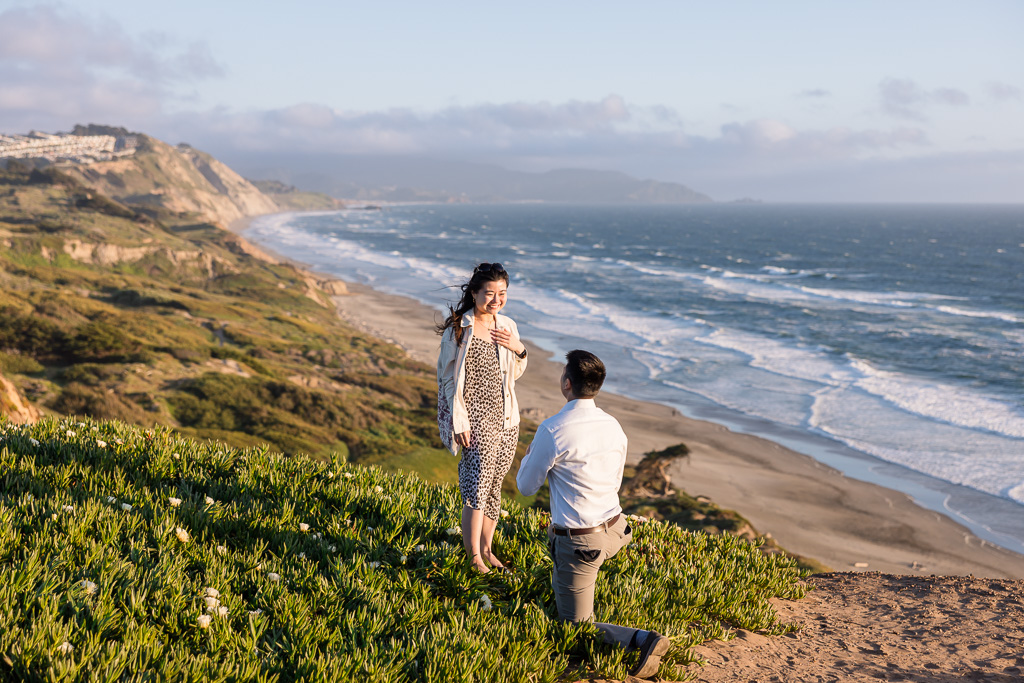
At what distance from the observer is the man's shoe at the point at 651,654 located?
460 cm

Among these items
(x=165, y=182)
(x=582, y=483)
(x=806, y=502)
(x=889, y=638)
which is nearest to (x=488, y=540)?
(x=582, y=483)

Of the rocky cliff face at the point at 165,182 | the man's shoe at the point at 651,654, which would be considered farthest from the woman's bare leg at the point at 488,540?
the rocky cliff face at the point at 165,182

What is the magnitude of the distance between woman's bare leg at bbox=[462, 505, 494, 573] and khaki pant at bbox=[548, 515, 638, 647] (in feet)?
2.44

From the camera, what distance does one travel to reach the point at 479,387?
5.08m

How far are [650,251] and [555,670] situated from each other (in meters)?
106

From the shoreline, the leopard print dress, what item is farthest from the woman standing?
the shoreline

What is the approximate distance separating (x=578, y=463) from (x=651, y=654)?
1.45m

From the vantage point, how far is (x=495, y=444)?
5152mm

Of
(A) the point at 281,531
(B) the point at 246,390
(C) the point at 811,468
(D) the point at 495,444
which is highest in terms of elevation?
(D) the point at 495,444

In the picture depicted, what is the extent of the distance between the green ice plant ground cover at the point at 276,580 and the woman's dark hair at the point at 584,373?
169 centimetres

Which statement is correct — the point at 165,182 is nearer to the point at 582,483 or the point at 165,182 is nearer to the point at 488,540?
the point at 488,540

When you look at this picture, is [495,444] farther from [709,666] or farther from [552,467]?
[709,666]

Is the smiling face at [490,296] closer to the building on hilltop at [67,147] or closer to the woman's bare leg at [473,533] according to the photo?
the woman's bare leg at [473,533]

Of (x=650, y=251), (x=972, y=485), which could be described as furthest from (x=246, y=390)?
(x=650, y=251)
